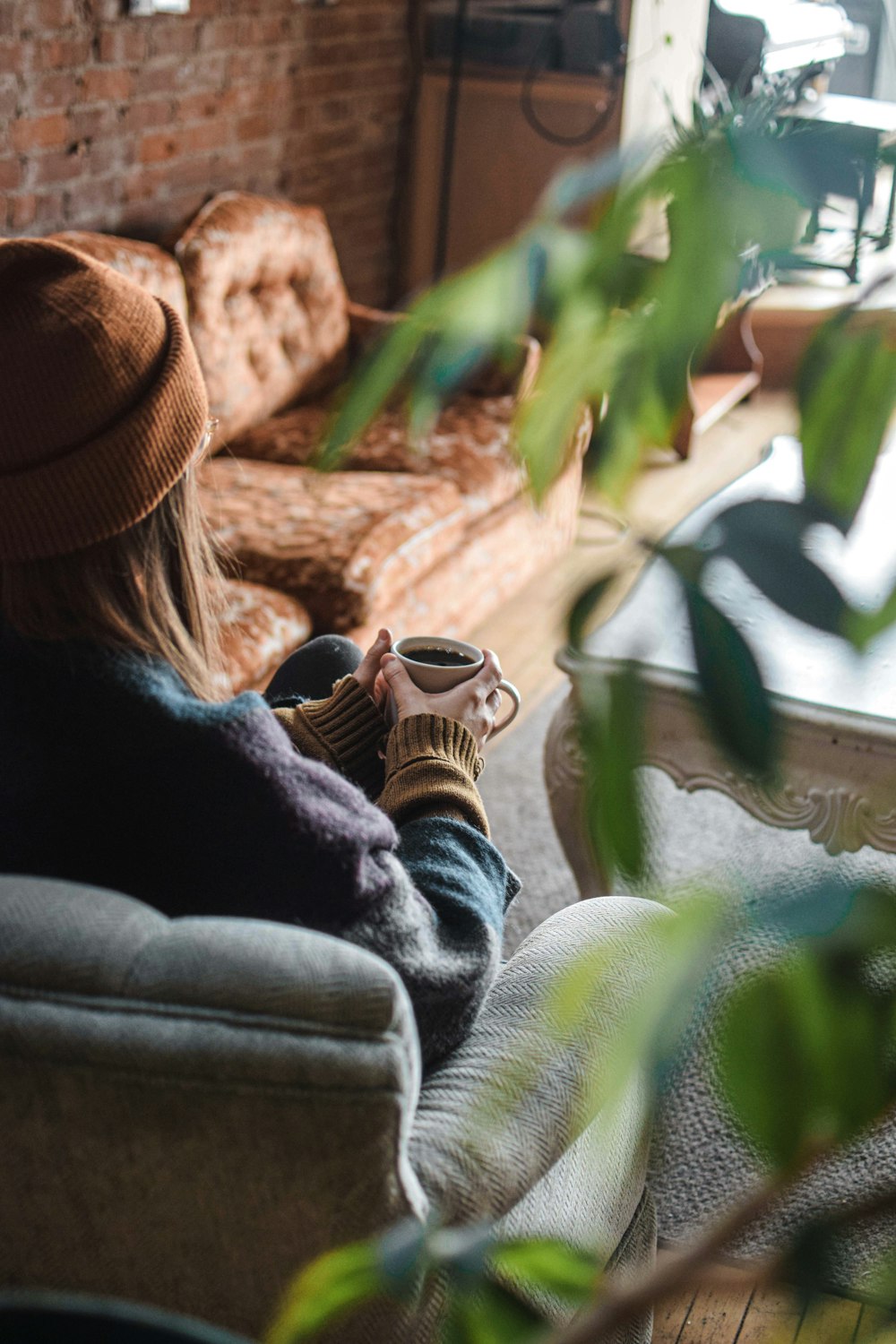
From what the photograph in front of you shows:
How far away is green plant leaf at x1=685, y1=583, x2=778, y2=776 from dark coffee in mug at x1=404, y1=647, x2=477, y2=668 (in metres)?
1.06

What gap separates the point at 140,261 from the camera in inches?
114

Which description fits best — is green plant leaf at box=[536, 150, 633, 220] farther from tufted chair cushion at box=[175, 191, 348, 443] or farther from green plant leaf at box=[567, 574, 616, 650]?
tufted chair cushion at box=[175, 191, 348, 443]

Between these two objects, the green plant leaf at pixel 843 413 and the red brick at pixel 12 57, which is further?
the red brick at pixel 12 57

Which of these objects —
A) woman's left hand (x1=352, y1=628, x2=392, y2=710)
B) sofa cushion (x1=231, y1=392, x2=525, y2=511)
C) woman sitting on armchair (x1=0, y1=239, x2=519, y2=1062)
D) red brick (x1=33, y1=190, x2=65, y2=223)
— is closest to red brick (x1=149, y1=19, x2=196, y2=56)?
red brick (x1=33, y1=190, x2=65, y2=223)

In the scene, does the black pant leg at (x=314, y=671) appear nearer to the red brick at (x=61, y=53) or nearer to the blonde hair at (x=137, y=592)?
the blonde hair at (x=137, y=592)

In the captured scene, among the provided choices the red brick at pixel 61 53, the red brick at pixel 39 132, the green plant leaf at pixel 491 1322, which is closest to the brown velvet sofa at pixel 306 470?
the red brick at pixel 39 132

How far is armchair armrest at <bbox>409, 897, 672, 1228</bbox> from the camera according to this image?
97cm

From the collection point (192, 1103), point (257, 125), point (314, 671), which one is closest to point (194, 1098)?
point (192, 1103)

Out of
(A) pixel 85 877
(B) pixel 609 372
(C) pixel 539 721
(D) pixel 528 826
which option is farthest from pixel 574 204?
(C) pixel 539 721

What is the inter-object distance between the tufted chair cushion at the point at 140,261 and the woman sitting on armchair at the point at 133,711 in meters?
1.83

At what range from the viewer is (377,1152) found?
2.71 ft

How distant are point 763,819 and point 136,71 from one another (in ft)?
7.59

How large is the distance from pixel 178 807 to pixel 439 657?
497mm

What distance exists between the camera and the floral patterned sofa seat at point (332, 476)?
2621mm
